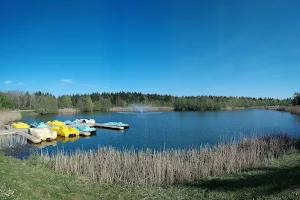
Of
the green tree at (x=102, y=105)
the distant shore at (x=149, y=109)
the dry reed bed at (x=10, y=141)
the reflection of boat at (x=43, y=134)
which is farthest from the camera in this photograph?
the distant shore at (x=149, y=109)

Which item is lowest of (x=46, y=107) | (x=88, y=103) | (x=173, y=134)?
(x=173, y=134)

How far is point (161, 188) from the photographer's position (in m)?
11.8

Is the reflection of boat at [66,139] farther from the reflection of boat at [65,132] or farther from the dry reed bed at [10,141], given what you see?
the dry reed bed at [10,141]

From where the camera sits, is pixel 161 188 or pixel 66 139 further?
pixel 66 139

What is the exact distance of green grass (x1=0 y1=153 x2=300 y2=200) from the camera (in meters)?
8.93

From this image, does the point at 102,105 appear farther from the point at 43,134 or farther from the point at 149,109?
the point at 43,134

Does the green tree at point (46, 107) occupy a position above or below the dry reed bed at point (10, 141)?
above

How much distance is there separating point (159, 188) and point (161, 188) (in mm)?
90

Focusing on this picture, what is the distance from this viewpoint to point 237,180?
11.8 m

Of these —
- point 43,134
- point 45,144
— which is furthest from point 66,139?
point 45,144

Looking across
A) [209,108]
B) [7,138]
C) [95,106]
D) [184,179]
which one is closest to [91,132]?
[7,138]

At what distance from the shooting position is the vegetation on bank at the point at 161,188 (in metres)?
8.93

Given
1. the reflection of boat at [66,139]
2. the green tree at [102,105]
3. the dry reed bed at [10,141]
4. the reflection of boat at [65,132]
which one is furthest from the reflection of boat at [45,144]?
the green tree at [102,105]

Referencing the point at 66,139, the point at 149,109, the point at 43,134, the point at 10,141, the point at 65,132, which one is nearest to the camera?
the point at 10,141
